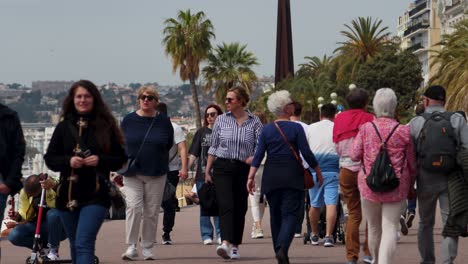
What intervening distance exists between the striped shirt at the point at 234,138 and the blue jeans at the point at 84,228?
4837mm

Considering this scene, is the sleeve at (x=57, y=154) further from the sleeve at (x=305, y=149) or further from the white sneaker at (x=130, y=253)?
the white sneaker at (x=130, y=253)

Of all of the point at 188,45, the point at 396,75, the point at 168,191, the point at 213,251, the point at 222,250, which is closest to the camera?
the point at 222,250

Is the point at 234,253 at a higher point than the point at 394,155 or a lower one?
lower

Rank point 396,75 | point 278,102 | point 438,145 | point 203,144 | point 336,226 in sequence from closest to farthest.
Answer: point 438,145 < point 278,102 < point 203,144 < point 336,226 < point 396,75

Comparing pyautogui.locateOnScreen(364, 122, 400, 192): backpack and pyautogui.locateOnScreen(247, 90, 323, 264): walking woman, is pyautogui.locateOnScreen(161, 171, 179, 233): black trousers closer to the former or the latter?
pyautogui.locateOnScreen(247, 90, 323, 264): walking woman

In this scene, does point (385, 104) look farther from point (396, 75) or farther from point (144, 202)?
point (396, 75)

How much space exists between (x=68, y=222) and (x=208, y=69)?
8596cm

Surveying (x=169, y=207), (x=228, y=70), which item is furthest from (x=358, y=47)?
(x=169, y=207)

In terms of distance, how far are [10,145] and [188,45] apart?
3142 inches

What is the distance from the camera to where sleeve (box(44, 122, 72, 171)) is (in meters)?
9.86

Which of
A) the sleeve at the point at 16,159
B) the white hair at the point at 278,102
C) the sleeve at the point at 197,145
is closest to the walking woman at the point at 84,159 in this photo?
the sleeve at the point at 16,159

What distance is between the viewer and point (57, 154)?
10031 millimetres

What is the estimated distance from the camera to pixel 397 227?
466 inches

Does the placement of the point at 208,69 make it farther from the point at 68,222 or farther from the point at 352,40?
the point at 68,222
